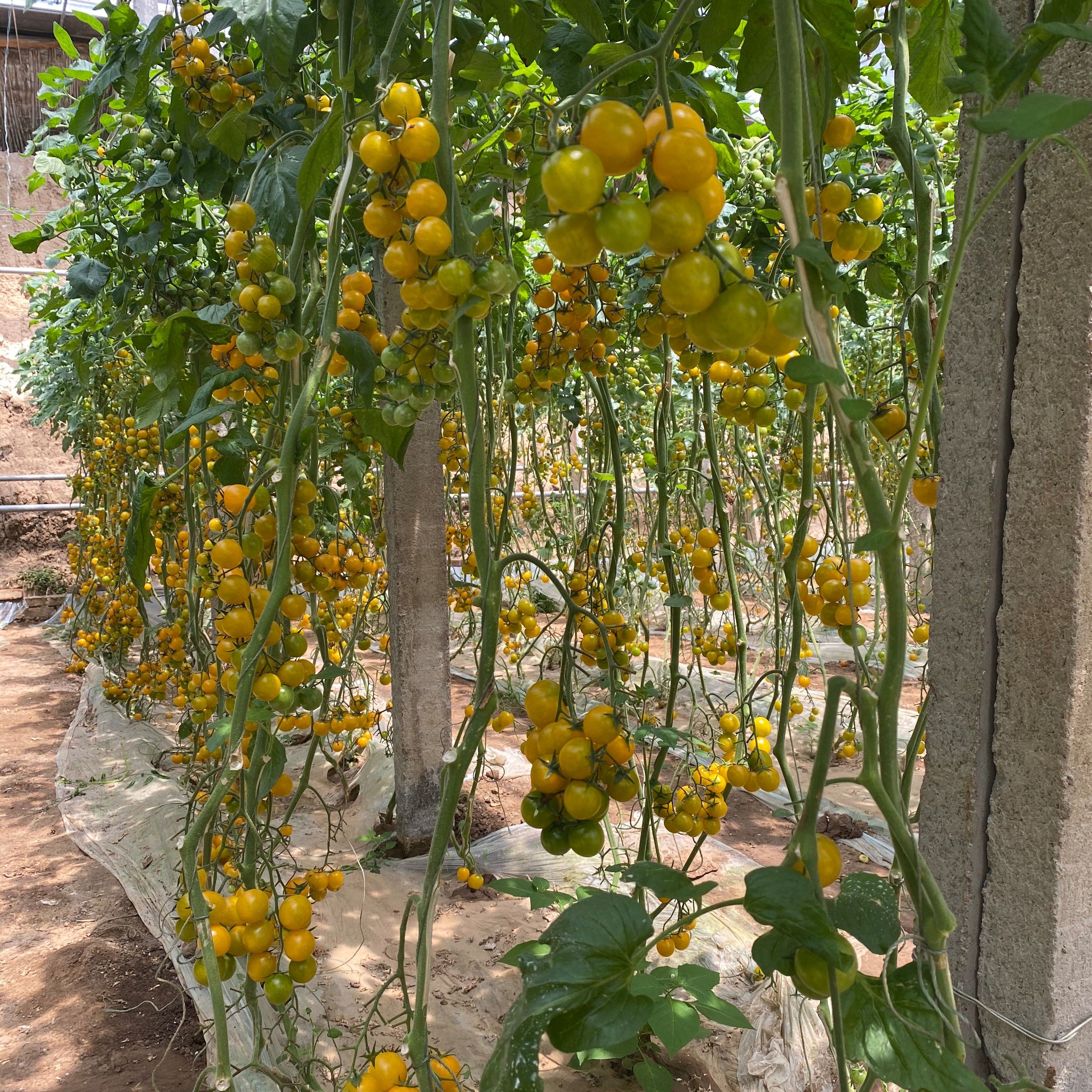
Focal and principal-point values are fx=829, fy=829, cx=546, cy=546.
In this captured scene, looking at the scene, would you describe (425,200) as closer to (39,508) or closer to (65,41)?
(65,41)

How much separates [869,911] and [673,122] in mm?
520

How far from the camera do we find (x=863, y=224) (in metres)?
0.76

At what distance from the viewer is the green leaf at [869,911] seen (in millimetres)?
551

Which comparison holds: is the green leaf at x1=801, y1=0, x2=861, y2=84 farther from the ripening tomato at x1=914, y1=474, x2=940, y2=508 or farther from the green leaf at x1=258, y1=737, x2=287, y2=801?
the green leaf at x1=258, y1=737, x2=287, y2=801

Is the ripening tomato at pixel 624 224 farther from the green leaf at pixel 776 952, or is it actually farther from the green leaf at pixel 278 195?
the green leaf at pixel 278 195

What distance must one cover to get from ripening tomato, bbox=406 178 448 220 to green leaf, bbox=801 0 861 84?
0.44m

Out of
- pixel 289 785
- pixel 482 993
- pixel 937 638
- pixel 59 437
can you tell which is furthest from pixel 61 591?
pixel 937 638

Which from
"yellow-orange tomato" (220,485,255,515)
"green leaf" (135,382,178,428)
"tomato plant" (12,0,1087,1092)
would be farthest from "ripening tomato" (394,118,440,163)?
"green leaf" (135,382,178,428)

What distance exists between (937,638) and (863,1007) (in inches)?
25.5

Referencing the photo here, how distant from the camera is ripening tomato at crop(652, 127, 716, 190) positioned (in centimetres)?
44

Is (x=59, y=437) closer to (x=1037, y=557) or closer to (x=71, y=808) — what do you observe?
(x=71, y=808)

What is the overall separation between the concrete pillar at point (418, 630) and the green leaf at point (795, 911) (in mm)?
2414

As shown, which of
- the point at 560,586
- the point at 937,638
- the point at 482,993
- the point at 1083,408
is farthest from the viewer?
the point at 482,993

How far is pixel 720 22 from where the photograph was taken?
83 cm
